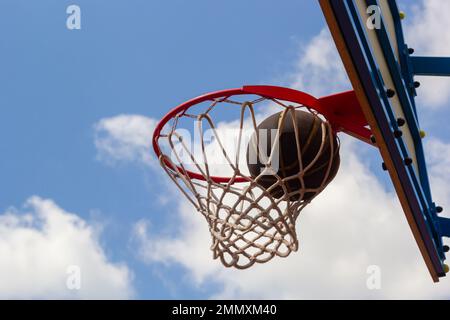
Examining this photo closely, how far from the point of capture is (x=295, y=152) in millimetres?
3637

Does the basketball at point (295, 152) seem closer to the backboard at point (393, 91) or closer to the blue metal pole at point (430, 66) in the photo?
the backboard at point (393, 91)

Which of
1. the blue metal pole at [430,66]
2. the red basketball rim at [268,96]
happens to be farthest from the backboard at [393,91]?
the red basketball rim at [268,96]

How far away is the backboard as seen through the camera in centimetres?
258

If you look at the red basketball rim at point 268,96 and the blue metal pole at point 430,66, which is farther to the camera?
the blue metal pole at point 430,66

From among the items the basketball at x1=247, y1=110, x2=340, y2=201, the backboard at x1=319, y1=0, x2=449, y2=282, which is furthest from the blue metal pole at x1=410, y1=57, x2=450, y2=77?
the basketball at x1=247, y1=110, x2=340, y2=201

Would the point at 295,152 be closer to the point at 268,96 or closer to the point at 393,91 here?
the point at 268,96

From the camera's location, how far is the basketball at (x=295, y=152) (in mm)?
3625

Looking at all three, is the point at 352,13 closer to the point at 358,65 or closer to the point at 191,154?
the point at 358,65

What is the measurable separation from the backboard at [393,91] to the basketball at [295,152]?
0.46 metres

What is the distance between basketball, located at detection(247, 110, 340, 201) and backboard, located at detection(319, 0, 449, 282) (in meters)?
0.46

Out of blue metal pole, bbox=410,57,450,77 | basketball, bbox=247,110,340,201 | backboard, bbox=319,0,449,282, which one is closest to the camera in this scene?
backboard, bbox=319,0,449,282

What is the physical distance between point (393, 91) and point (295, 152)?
0.78 metres

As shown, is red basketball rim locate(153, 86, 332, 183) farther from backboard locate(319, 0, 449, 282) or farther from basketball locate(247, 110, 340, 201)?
backboard locate(319, 0, 449, 282)
